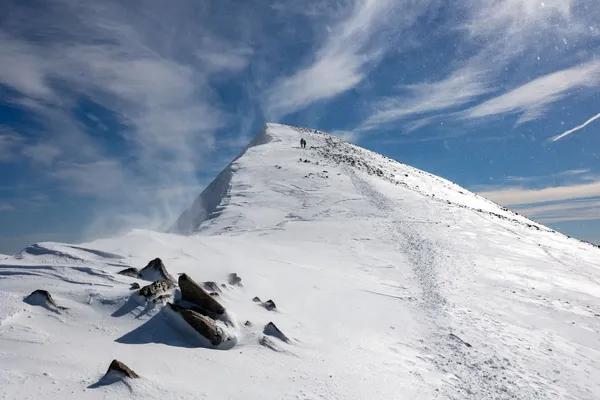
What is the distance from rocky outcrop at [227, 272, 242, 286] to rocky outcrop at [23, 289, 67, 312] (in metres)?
5.20

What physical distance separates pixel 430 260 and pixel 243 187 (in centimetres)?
1921

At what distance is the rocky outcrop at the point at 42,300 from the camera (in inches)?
298

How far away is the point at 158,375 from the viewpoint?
620cm

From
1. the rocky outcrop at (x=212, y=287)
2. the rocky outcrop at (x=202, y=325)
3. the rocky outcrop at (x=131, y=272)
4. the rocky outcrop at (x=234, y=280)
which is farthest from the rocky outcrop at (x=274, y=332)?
the rocky outcrop at (x=131, y=272)

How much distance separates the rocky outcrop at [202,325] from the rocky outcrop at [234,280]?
4.32 m

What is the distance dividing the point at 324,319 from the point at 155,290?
503cm

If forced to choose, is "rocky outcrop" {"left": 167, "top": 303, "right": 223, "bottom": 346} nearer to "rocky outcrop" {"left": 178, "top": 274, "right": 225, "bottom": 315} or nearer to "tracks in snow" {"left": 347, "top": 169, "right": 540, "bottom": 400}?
"rocky outcrop" {"left": 178, "top": 274, "right": 225, "bottom": 315}

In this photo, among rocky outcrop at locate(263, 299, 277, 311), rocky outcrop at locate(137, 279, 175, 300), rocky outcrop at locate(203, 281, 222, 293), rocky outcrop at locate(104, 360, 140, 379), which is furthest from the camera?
rocky outcrop at locate(263, 299, 277, 311)

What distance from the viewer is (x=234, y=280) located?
484 inches

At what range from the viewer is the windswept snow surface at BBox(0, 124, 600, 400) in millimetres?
6504

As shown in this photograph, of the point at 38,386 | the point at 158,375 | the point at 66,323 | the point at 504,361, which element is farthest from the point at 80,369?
the point at 504,361

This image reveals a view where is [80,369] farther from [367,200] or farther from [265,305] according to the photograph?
[367,200]

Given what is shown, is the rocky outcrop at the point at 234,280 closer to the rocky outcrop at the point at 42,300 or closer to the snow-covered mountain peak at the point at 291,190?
the rocky outcrop at the point at 42,300

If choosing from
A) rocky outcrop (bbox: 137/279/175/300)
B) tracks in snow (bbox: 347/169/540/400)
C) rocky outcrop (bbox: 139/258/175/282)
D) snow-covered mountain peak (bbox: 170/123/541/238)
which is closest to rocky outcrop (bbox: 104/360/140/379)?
rocky outcrop (bbox: 137/279/175/300)
